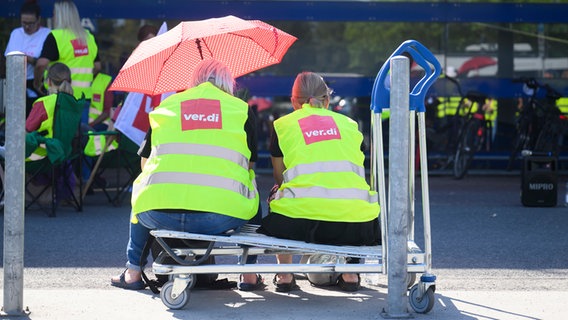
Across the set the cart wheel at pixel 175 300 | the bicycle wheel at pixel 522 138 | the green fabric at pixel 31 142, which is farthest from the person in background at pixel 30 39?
the bicycle wheel at pixel 522 138

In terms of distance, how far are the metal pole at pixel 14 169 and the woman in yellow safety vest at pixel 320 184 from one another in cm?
143

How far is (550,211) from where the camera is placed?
449 inches

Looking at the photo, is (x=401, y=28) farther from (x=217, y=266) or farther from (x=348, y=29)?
(x=217, y=266)

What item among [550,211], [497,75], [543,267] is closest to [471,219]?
[550,211]

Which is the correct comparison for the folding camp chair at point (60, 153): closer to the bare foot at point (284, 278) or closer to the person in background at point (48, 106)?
the person in background at point (48, 106)

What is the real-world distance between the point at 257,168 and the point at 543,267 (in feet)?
26.3

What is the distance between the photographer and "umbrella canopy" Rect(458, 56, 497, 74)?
15.8 m

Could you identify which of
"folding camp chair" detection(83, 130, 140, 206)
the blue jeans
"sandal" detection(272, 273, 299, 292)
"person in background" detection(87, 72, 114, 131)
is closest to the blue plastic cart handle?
the blue jeans

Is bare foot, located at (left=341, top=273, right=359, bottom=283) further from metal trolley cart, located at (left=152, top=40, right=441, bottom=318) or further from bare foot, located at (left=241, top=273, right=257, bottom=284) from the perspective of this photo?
bare foot, located at (left=241, top=273, right=257, bottom=284)

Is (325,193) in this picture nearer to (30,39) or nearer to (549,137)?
(30,39)

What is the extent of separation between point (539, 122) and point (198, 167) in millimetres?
9240

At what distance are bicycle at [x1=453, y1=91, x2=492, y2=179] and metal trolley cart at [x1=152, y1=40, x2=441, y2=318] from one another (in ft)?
27.2

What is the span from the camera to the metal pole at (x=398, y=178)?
19.7 feet

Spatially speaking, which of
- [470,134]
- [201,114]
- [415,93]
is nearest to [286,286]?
[201,114]
